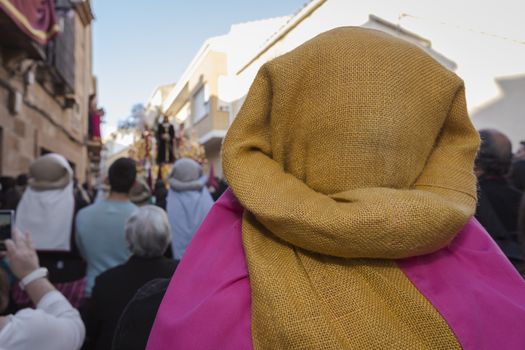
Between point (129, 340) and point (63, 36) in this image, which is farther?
point (63, 36)

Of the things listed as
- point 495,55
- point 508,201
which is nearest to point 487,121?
point 495,55

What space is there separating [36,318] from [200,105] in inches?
734

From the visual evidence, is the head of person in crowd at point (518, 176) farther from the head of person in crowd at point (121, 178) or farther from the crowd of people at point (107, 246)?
the head of person in crowd at point (121, 178)

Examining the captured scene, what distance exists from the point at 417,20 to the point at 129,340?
32.0 ft

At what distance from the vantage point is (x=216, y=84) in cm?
1761

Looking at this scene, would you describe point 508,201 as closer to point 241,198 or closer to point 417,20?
point 241,198

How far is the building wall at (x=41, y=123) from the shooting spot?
25.0ft

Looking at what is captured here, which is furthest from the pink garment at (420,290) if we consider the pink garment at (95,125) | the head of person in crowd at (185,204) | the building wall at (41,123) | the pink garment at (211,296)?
the pink garment at (95,125)

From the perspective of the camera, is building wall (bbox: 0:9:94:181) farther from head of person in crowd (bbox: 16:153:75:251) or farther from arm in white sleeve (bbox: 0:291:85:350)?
arm in white sleeve (bbox: 0:291:85:350)

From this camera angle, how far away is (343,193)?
78 cm

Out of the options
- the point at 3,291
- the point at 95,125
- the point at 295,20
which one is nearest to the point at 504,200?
the point at 3,291

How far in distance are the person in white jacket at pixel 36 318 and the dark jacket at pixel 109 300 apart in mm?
414

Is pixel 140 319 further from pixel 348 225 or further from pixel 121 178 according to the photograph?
pixel 121 178

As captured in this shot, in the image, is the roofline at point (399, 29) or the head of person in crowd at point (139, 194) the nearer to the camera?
the head of person in crowd at point (139, 194)
